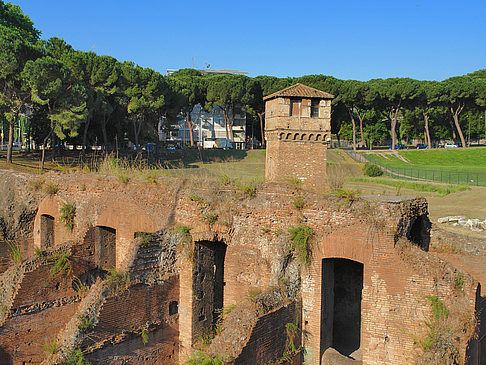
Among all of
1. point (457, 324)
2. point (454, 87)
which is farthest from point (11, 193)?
point (454, 87)

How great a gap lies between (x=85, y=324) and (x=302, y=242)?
3925 mm

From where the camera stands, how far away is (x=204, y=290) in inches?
364

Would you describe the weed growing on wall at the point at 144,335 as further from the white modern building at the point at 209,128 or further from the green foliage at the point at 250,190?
the white modern building at the point at 209,128

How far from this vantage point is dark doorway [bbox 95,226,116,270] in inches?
419

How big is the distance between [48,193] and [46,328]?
3.82 m

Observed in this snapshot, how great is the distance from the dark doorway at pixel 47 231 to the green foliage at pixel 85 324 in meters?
5.40

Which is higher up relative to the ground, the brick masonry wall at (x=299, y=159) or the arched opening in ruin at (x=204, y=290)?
the brick masonry wall at (x=299, y=159)

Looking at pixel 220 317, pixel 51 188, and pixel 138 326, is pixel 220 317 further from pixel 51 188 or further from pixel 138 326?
pixel 51 188

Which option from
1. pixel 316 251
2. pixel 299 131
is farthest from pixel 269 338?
pixel 299 131

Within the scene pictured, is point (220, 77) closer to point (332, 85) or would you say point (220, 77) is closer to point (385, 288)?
point (332, 85)

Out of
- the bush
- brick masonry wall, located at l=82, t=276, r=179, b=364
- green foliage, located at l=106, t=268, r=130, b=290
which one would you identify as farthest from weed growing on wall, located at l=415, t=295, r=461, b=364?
the bush

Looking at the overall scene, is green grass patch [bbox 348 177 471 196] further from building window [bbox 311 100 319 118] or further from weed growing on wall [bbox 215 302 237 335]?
weed growing on wall [bbox 215 302 237 335]

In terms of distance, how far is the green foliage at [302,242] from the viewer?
7797mm

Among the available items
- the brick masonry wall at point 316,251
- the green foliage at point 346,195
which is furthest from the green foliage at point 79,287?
the green foliage at point 346,195
